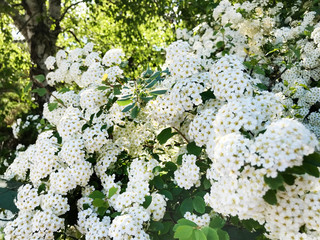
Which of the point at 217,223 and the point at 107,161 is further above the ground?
the point at 107,161

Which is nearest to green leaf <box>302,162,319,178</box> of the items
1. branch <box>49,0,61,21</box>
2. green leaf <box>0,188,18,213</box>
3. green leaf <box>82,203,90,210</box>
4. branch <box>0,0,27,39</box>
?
green leaf <box>82,203,90,210</box>

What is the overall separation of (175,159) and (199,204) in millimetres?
474

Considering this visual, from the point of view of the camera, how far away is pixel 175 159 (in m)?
2.18

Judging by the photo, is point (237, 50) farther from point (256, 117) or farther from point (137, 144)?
point (256, 117)

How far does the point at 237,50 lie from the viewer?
370 cm

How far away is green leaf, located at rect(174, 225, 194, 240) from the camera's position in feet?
4.71

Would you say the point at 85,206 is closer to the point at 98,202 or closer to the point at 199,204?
the point at 98,202

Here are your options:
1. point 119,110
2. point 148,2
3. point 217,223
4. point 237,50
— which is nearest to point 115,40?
point 148,2

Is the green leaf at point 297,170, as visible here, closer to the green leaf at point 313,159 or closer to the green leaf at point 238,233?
the green leaf at point 313,159

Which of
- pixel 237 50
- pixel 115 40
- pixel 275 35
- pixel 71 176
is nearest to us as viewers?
pixel 71 176

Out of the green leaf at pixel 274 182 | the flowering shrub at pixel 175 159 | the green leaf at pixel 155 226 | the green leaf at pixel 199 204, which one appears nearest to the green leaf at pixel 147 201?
the flowering shrub at pixel 175 159

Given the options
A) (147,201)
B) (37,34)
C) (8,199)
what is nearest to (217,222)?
(147,201)

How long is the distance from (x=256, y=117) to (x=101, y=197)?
1122 mm

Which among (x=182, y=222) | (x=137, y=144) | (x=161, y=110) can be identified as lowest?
(x=182, y=222)
